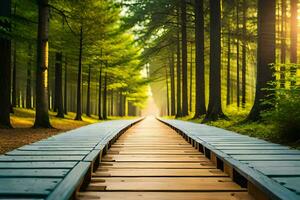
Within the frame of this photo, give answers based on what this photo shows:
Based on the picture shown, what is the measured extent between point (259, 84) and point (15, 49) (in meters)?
23.3

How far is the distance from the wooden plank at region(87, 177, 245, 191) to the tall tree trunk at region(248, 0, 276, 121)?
904cm

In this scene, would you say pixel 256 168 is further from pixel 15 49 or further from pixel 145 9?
pixel 15 49

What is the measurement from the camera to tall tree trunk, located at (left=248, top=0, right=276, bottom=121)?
13.5 metres

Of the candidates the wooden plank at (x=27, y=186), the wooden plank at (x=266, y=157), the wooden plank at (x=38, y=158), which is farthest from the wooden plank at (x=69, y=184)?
the wooden plank at (x=266, y=157)

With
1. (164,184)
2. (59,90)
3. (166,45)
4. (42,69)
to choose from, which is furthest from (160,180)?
(59,90)

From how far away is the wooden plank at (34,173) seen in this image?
410 cm

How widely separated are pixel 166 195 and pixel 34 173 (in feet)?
4.96

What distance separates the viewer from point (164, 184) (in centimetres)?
472

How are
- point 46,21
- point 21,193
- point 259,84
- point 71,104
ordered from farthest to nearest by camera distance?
point 71,104, point 46,21, point 259,84, point 21,193

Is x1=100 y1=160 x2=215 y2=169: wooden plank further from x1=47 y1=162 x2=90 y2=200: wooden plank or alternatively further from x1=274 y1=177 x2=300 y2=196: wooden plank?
x1=274 y1=177 x2=300 y2=196: wooden plank

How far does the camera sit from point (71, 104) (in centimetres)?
5109

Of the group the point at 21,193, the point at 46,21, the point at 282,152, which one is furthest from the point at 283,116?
the point at 46,21

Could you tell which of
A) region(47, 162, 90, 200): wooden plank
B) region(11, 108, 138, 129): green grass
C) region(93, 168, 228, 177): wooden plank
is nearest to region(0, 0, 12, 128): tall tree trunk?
region(11, 108, 138, 129): green grass

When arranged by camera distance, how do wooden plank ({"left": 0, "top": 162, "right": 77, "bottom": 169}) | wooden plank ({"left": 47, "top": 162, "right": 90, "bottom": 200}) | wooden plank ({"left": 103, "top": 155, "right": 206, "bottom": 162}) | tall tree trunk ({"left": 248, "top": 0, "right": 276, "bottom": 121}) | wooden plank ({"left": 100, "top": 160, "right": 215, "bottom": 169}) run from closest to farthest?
1. wooden plank ({"left": 47, "top": 162, "right": 90, "bottom": 200})
2. wooden plank ({"left": 0, "top": 162, "right": 77, "bottom": 169})
3. wooden plank ({"left": 100, "top": 160, "right": 215, "bottom": 169})
4. wooden plank ({"left": 103, "top": 155, "right": 206, "bottom": 162})
5. tall tree trunk ({"left": 248, "top": 0, "right": 276, "bottom": 121})
